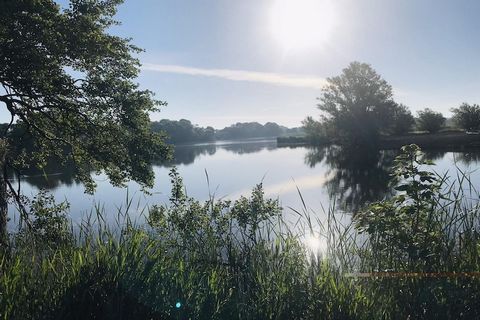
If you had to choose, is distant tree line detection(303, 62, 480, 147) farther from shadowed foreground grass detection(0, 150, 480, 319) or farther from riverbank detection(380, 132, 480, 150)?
shadowed foreground grass detection(0, 150, 480, 319)

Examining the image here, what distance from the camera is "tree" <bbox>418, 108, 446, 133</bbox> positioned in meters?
87.6

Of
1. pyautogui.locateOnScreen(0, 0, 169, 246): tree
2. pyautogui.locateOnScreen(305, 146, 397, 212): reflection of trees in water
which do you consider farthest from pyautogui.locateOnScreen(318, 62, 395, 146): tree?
pyautogui.locateOnScreen(0, 0, 169, 246): tree

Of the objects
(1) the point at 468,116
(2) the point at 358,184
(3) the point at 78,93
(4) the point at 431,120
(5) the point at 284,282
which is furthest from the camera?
(4) the point at 431,120

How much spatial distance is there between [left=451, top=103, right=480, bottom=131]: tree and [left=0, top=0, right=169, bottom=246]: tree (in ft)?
263

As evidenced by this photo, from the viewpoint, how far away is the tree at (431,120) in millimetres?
87625

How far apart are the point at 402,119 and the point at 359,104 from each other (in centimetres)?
1093

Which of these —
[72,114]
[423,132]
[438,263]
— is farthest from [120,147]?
[423,132]

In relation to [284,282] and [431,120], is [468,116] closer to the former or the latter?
[431,120]

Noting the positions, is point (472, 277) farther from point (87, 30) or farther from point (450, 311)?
point (87, 30)

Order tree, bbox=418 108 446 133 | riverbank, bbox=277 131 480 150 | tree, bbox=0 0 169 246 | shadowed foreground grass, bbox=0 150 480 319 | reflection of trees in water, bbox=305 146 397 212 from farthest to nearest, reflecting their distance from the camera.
Answer: tree, bbox=418 108 446 133 → riverbank, bbox=277 131 480 150 → reflection of trees in water, bbox=305 146 397 212 → tree, bbox=0 0 169 246 → shadowed foreground grass, bbox=0 150 480 319

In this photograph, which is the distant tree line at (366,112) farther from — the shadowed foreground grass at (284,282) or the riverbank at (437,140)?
the shadowed foreground grass at (284,282)

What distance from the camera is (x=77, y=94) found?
50.2 ft

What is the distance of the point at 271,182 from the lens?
163 feet

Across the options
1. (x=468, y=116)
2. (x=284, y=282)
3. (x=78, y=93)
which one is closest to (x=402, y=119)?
(x=468, y=116)
